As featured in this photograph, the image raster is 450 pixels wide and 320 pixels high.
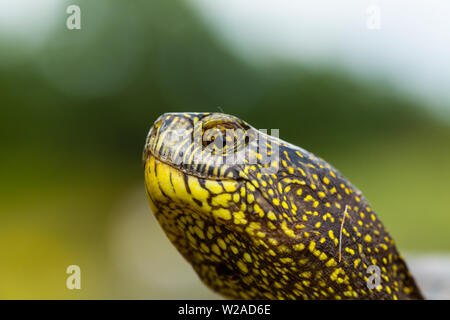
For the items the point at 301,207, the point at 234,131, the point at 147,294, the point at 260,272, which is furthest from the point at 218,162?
the point at 147,294

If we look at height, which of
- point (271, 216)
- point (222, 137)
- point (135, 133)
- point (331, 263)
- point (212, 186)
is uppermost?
point (135, 133)

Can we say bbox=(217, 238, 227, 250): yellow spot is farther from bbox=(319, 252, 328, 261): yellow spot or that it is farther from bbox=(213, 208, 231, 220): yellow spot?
bbox=(319, 252, 328, 261): yellow spot

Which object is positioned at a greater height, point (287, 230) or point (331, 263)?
point (287, 230)

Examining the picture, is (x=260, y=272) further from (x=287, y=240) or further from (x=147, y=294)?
(x=147, y=294)

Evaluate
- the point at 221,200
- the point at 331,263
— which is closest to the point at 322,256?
the point at 331,263

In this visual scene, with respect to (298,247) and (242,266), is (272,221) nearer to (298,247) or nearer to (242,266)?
(298,247)

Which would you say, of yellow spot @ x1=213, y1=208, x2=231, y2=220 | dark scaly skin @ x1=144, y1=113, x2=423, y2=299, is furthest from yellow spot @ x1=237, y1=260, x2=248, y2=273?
yellow spot @ x1=213, y1=208, x2=231, y2=220
